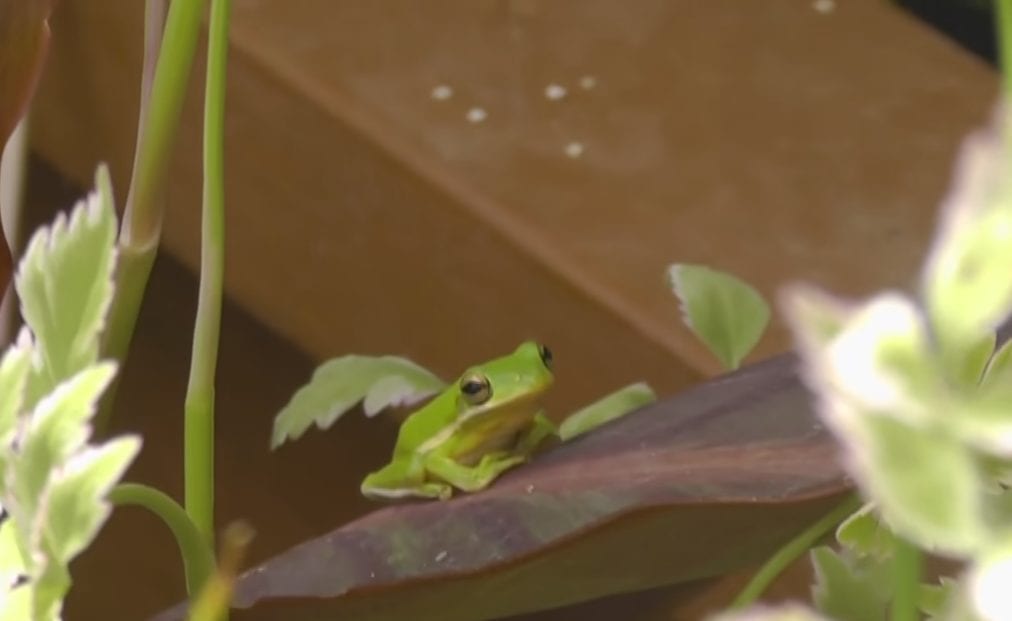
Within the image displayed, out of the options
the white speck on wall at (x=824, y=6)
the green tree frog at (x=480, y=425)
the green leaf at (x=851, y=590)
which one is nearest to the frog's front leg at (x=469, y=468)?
the green tree frog at (x=480, y=425)

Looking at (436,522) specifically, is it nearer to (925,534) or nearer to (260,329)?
(925,534)

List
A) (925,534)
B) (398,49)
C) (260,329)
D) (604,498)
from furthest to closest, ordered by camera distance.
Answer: (260,329) → (398,49) → (604,498) → (925,534)

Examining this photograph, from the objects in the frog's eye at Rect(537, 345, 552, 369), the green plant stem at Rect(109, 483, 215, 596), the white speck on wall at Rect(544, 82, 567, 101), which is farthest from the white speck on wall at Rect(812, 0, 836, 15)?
the green plant stem at Rect(109, 483, 215, 596)

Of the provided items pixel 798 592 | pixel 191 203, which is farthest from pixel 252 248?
pixel 798 592

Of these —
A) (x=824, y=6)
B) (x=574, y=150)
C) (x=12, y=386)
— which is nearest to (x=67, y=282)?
(x=12, y=386)

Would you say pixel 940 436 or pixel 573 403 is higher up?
pixel 940 436

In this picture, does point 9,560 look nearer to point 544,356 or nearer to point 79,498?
point 79,498
